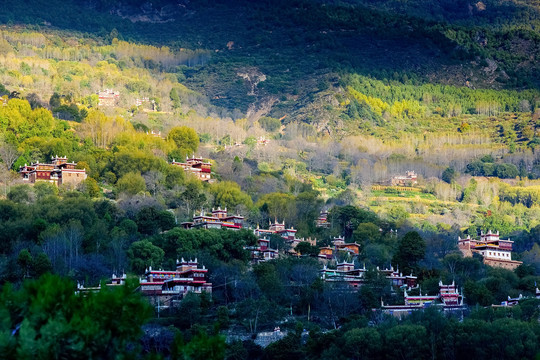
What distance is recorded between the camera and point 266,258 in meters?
61.5

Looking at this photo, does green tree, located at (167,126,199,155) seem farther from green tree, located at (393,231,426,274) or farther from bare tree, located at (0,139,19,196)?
green tree, located at (393,231,426,274)

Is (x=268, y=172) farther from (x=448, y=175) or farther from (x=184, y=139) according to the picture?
(x=448, y=175)

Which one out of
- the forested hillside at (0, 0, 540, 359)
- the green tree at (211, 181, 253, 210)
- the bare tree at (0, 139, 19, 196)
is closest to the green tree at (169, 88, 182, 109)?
the forested hillside at (0, 0, 540, 359)

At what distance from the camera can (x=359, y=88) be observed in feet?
394

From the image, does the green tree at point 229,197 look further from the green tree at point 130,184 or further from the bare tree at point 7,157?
the bare tree at point 7,157

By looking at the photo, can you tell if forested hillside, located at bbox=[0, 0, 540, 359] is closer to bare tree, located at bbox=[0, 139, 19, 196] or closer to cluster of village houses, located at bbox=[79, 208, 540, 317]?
bare tree, located at bbox=[0, 139, 19, 196]

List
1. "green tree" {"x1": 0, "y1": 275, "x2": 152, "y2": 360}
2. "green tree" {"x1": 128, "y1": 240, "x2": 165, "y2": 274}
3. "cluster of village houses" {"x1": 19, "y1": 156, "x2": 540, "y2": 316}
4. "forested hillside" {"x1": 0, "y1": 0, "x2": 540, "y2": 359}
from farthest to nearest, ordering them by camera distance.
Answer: "green tree" {"x1": 128, "y1": 240, "x2": 165, "y2": 274} → "cluster of village houses" {"x1": 19, "y1": 156, "x2": 540, "y2": 316} → "forested hillside" {"x1": 0, "y1": 0, "x2": 540, "y2": 359} → "green tree" {"x1": 0, "y1": 275, "x2": 152, "y2": 360}

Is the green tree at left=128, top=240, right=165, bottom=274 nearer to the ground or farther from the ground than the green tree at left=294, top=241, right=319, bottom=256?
farther from the ground

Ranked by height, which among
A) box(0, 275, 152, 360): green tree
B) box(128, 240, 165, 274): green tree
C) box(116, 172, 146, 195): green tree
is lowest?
box(128, 240, 165, 274): green tree

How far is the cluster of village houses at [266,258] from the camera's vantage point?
5391 cm

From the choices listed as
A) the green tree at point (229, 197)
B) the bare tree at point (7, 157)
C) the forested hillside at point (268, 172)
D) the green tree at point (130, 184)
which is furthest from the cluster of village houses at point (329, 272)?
the bare tree at point (7, 157)

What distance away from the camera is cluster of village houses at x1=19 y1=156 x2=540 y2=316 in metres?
53.9

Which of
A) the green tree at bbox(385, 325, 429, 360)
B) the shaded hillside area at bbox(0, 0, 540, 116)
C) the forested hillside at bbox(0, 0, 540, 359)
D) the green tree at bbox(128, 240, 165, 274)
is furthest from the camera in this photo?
the shaded hillside area at bbox(0, 0, 540, 116)

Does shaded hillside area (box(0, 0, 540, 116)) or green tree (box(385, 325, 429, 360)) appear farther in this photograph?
shaded hillside area (box(0, 0, 540, 116))
